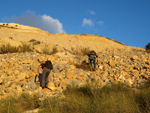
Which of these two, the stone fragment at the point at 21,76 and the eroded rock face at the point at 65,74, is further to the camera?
the stone fragment at the point at 21,76

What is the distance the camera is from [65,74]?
7148 millimetres

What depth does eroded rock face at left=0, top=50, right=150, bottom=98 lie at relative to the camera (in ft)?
18.5

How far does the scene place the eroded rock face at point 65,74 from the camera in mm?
5625

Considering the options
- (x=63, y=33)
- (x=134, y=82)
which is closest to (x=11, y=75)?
(x=134, y=82)

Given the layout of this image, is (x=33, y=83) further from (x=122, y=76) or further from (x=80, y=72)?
(x=122, y=76)

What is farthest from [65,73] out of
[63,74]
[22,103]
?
[22,103]

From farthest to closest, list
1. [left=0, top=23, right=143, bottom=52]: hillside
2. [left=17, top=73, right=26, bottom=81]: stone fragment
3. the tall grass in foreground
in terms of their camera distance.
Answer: [left=0, top=23, right=143, bottom=52]: hillside, [left=17, top=73, right=26, bottom=81]: stone fragment, the tall grass in foreground

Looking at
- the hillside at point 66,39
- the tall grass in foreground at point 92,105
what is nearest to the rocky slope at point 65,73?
the tall grass in foreground at point 92,105

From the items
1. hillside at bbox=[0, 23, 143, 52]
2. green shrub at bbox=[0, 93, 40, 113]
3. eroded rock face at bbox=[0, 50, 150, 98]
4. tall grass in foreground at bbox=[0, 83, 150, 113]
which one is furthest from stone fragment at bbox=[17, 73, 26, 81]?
hillside at bbox=[0, 23, 143, 52]

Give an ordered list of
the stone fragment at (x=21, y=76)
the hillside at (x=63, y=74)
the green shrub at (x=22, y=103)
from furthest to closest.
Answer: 1. the stone fragment at (x=21, y=76)
2. the hillside at (x=63, y=74)
3. the green shrub at (x=22, y=103)

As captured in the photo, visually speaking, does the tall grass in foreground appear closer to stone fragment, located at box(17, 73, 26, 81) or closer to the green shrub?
the green shrub

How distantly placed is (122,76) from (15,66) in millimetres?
6326

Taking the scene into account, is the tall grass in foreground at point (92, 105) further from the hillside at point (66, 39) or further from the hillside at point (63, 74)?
Result: the hillside at point (66, 39)

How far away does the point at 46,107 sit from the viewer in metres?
3.66
